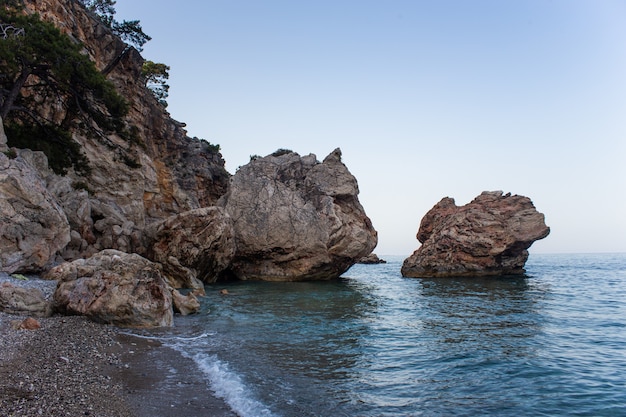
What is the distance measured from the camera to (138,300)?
13.0m

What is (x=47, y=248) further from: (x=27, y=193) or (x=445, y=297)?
(x=445, y=297)

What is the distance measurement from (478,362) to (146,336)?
29.4 ft

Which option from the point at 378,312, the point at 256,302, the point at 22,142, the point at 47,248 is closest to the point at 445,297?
the point at 378,312

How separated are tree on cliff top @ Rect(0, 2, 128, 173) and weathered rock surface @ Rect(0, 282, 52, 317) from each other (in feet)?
37.3

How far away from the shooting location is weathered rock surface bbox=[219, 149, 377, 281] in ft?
110

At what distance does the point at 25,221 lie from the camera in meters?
16.5

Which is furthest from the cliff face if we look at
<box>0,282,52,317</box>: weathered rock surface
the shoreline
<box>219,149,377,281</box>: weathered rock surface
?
the shoreline

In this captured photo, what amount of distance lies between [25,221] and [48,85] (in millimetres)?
9622

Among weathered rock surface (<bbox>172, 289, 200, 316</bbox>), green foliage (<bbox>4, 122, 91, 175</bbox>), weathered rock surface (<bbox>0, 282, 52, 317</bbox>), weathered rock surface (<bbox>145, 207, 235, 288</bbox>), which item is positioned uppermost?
green foliage (<bbox>4, 122, 91, 175</bbox>)

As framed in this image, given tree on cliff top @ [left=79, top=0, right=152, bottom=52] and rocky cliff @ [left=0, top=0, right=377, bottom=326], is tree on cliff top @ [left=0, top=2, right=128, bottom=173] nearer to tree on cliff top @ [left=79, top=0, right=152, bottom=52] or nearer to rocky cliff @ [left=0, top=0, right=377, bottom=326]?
rocky cliff @ [left=0, top=0, right=377, bottom=326]

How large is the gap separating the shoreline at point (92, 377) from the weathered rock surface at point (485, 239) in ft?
110

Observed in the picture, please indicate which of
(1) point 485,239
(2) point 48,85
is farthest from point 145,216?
(1) point 485,239

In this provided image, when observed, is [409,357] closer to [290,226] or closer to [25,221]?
[25,221]

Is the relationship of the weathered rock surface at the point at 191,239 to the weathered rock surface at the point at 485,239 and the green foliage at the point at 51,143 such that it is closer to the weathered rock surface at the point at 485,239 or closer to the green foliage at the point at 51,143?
the green foliage at the point at 51,143
